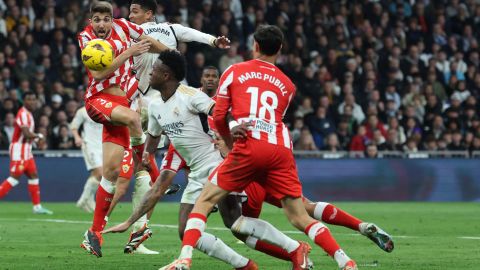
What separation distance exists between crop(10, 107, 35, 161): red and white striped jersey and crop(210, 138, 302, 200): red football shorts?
1232 cm

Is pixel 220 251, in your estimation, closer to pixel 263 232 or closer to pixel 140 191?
pixel 263 232

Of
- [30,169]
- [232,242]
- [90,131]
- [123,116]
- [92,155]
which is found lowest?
[30,169]

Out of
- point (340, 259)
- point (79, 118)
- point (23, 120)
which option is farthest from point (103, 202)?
point (23, 120)

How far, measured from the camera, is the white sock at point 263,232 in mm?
9125

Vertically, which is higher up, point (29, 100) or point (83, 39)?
point (83, 39)

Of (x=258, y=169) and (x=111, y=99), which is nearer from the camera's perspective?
(x=258, y=169)

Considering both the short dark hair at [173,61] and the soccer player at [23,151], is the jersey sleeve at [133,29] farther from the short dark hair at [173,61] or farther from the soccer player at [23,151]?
the soccer player at [23,151]

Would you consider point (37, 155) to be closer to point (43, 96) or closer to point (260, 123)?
point (43, 96)

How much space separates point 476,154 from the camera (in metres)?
24.9

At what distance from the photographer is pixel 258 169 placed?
8789mm

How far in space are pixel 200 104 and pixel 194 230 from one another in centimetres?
155

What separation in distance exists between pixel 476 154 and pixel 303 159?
4063 millimetres

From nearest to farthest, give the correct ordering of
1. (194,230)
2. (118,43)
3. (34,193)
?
(194,230) < (118,43) < (34,193)

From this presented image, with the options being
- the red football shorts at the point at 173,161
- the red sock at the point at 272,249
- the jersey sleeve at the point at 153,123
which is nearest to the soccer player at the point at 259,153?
the red sock at the point at 272,249
